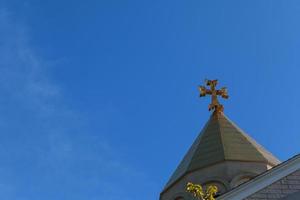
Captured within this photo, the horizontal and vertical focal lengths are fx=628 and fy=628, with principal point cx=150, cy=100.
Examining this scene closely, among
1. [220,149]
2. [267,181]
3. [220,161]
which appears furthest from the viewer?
[220,149]

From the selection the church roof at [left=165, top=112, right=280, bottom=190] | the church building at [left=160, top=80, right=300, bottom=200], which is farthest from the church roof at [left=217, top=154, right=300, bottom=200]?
the church roof at [left=165, top=112, right=280, bottom=190]

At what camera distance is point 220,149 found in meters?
20.0

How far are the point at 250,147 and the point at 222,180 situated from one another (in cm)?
192

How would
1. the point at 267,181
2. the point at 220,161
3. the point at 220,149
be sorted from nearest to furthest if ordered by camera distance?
the point at 267,181 → the point at 220,161 → the point at 220,149

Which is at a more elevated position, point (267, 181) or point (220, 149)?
point (220, 149)

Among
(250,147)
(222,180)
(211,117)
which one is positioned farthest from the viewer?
(211,117)

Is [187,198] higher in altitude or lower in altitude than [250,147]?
lower

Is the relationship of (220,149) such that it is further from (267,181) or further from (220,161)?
(267,181)

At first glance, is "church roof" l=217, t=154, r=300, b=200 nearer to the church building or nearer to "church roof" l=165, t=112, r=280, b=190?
the church building

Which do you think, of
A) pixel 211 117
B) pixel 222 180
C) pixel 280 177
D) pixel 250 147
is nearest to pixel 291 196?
pixel 280 177

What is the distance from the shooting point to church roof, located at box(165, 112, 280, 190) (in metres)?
19.7

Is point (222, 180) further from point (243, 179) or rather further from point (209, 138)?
point (209, 138)

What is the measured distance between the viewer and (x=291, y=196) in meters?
11.1

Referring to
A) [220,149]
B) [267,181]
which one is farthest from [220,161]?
[267,181]
